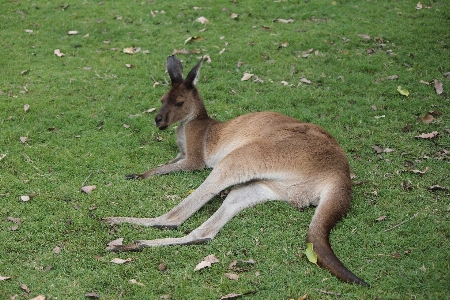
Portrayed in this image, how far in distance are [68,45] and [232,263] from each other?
22.9 ft

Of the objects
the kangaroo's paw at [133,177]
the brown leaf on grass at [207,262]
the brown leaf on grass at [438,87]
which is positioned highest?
the brown leaf on grass at [207,262]

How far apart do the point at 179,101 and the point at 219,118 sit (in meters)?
1.22

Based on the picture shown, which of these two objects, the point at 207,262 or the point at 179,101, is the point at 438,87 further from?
the point at 207,262

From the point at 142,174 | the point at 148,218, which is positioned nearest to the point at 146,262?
the point at 148,218

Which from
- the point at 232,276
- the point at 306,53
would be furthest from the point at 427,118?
the point at 232,276

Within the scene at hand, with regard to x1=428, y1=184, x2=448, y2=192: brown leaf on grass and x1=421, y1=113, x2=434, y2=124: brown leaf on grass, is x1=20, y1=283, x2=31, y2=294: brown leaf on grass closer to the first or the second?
x1=428, y1=184, x2=448, y2=192: brown leaf on grass

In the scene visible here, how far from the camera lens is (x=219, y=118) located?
25.7 feet

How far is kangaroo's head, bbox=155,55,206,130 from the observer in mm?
6676

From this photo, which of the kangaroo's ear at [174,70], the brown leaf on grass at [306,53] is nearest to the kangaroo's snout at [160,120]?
the kangaroo's ear at [174,70]

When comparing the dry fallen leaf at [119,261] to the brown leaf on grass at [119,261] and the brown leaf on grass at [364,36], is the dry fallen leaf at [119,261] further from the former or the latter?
the brown leaf on grass at [364,36]

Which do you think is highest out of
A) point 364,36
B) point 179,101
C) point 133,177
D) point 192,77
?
point 192,77

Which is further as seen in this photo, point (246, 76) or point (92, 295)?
point (246, 76)

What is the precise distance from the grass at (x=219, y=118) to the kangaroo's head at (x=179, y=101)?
0.58 metres

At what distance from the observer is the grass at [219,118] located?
15.0ft
